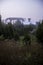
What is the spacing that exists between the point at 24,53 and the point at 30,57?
0.66m

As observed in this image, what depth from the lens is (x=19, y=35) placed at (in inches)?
396

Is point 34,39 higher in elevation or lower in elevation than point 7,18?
lower

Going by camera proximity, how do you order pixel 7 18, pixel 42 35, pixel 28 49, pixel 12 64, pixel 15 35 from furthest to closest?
pixel 7 18, pixel 15 35, pixel 42 35, pixel 28 49, pixel 12 64

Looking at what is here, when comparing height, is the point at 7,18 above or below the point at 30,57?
above

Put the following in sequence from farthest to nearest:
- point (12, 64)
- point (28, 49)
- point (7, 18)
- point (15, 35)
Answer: point (7, 18), point (15, 35), point (28, 49), point (12, 64)

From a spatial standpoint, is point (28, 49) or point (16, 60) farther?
point (28, 49)

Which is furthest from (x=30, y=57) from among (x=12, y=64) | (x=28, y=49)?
(x=28, y=49)

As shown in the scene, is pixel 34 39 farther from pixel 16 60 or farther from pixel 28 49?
pixel 16 60

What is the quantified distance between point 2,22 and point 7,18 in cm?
42

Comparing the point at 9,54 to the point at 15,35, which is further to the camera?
the point at 15,35

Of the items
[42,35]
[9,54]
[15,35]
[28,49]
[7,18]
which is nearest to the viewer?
[9,54]

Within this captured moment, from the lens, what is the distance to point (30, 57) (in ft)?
17.2

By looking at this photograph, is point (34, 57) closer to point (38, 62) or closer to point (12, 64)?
point (38, 62)

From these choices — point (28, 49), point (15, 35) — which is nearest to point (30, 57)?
point (28, 49)
